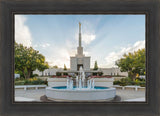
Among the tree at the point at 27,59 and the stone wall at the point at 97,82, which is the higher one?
the tree at the point at 27,59

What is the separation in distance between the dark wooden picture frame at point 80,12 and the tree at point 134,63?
10325 mm

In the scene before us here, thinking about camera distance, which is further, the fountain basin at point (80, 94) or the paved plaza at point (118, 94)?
the paved plaza at point (118, 94)

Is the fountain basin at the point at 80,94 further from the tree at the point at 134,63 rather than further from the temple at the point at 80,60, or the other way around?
the temple at the point at 80,60

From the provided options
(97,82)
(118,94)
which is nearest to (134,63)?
(97,82)

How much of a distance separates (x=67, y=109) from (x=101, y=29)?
11.5m

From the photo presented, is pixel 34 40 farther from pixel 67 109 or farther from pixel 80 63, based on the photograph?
pixel 67 109

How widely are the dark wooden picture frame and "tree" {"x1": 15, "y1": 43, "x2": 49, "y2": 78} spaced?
9718mm

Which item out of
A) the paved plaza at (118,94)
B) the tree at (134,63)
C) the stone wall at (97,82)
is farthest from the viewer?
the tree at (134,63)

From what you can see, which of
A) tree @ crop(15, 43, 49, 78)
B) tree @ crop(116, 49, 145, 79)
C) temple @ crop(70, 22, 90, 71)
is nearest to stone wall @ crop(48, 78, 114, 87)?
tree @ crop(15, 43, 49, 78)

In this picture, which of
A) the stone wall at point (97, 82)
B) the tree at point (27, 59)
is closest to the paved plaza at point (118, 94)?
the stone wall at point (97, 82)

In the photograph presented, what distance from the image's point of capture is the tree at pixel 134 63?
43.0 ft

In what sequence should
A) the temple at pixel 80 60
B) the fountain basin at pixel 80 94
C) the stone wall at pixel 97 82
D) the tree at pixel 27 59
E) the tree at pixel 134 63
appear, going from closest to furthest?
1. the fountain basin at pixel 80 94
2. the stone wall at pixel 97 82
3. the tree at pixel 27 59
4. the tree at pixel 134 63
5. the temple at pixel 80 60

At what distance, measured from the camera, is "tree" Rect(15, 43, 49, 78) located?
12.6 meters

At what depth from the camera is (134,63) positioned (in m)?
13.3
